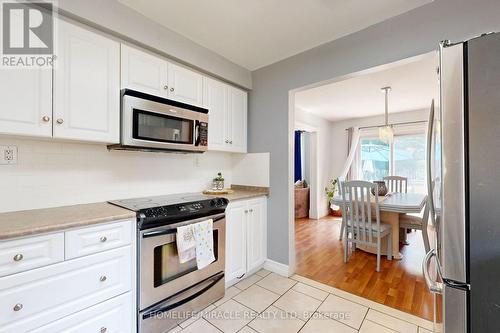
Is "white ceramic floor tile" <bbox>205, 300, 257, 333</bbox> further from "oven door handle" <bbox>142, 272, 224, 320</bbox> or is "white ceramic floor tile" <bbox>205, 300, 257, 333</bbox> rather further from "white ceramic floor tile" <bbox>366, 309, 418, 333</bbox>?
"white ceramic floor tile" <bbox>366, 309, 418, 333</bbox>

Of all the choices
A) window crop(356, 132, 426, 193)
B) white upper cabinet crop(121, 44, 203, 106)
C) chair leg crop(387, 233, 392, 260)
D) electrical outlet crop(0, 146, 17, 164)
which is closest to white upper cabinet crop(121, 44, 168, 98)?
white upper cabinet crop(121, 44, 203, 106)

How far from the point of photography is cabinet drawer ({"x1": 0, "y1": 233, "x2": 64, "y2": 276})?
3.38 feet

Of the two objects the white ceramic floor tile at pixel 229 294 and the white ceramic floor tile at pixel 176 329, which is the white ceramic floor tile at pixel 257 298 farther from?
the white ceramic floor tile at pixel 176 329

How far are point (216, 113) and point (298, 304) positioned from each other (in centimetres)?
206

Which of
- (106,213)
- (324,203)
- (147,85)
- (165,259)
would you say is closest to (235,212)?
(165,259)

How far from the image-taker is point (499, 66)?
76cm

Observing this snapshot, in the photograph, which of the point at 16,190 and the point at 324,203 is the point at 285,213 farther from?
the point at 324,203

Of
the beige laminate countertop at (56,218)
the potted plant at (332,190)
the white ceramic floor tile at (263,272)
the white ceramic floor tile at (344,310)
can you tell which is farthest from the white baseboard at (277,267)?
the potted plant at (332,190)

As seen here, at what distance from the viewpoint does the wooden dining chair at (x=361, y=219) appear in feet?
8.71

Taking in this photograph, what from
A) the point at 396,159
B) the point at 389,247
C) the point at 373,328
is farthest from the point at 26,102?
the point at 396,159

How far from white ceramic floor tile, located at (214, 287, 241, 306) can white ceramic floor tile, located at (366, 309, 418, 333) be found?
116cm

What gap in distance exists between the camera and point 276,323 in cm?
172

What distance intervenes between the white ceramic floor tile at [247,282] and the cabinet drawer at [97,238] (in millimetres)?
1298

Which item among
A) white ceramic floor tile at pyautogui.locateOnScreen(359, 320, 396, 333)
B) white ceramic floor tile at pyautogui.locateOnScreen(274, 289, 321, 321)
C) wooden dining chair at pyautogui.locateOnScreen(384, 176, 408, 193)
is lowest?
white ceramic floor tile at pyautogui.locateOnScreen(274, 289, 321, 321)
